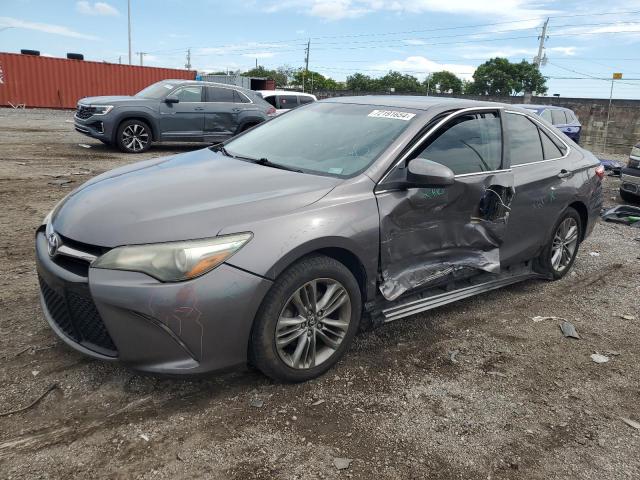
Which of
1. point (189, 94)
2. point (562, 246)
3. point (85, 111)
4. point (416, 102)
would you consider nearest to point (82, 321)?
point (416, 102)

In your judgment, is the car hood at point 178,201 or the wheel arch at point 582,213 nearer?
the car hood at point 178,201

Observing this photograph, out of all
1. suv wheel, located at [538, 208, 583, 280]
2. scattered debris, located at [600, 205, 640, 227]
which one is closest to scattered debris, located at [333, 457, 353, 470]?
suv wheel, located at [538, 208, 583, 280]

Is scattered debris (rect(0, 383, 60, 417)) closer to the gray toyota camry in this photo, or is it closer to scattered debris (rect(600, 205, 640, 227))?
the gray toyota camry

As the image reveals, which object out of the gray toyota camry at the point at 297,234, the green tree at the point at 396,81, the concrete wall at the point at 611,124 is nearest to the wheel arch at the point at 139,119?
the gray toyota camry at the point at 297,234

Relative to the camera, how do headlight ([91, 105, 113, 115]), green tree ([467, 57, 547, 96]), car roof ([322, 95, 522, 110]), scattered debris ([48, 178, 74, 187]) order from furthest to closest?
green tree ([467, 57, 547, 96])
headlight ([91, 105, 113, 115])
scattered debris ([48, 178, 74, 187])
car roof ([322, 95, 522, 110])

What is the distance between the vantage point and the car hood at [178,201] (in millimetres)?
2578

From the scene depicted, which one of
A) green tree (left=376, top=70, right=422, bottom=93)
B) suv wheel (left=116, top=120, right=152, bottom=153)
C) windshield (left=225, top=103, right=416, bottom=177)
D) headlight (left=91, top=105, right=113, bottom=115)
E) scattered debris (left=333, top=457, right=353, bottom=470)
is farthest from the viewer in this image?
green tree (left=376, top=70, right=422, bottom=93)

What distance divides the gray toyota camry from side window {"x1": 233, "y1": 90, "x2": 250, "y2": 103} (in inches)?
349

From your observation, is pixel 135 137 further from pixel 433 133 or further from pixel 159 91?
pixel 433 133

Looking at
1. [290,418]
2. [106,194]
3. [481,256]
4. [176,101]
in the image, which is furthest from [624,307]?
[176,101]

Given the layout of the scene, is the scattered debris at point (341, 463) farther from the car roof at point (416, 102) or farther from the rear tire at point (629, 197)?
the rear tire at point (629, 197)

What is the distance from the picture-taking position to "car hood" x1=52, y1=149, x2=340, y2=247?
258 cm

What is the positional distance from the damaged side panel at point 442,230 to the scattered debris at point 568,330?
69 cm

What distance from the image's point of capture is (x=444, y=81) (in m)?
104
